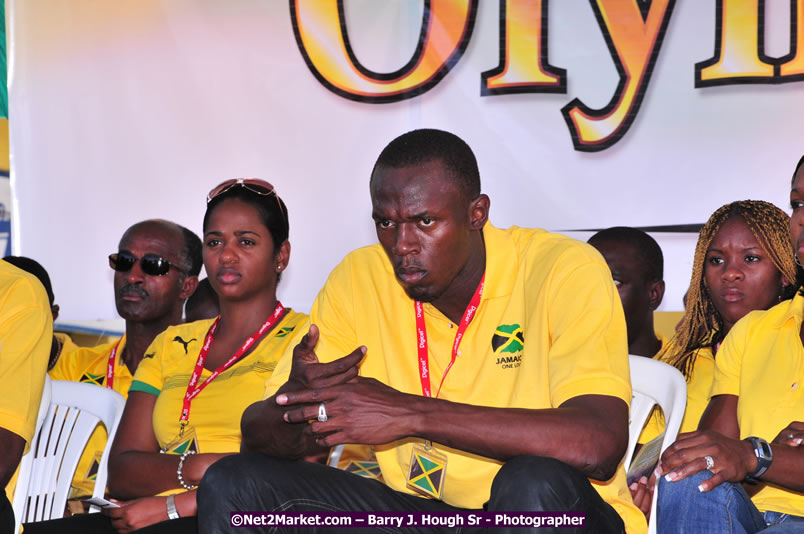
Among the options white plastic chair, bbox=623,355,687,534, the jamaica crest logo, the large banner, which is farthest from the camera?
the large banner

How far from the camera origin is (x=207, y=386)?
3252 millimetres

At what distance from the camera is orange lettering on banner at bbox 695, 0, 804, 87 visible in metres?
4.45

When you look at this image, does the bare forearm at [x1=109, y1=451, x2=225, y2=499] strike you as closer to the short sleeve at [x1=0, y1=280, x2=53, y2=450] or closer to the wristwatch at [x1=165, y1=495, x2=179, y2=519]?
the wristwatch at [x1=165, y1=495, x2=179, y2=519]

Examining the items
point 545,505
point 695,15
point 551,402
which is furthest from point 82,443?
point 695,15

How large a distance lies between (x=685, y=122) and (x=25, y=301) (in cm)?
320

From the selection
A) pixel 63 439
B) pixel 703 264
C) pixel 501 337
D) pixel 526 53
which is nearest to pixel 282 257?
pixel 63 439

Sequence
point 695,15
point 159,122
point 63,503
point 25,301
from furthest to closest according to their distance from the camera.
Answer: point 159,122 → point 695,15 → point 63,503 → point 25,301

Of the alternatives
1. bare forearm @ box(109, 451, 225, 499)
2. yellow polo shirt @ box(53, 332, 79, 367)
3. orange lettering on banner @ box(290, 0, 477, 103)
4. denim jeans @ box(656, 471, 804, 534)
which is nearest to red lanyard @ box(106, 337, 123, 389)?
yellow polo shirt @ box(53, 332, 79, 367)

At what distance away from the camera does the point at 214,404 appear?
10.5 ft

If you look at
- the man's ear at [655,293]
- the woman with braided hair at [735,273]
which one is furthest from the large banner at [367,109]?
the woman with braided hair at [735,273]

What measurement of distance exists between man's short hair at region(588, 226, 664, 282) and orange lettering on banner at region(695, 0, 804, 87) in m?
0.86

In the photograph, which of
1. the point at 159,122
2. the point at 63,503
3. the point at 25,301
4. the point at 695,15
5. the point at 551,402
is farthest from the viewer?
the point at 159,122

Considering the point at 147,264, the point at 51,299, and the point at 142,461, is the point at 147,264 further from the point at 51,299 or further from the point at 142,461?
the point at 142,461

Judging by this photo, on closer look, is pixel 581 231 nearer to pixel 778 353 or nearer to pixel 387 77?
pixel 387 77
